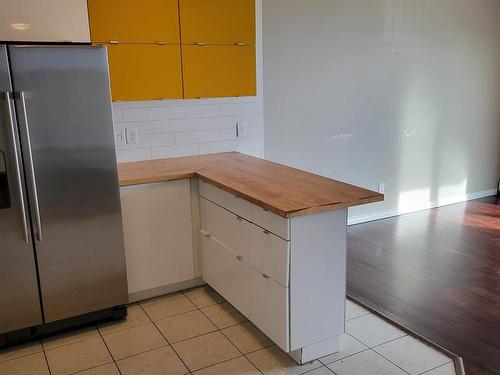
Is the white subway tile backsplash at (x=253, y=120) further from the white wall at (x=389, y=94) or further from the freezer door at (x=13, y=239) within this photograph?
the freezer door at (x=13, y=239)

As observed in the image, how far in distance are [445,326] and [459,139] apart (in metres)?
3.08

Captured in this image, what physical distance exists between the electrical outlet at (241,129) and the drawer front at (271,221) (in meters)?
1.39

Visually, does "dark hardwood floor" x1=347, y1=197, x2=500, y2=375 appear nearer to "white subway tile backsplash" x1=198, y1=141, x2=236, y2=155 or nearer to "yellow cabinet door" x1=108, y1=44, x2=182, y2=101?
"white subway tile backsplash" x1=198, y1=141, x2=236, y2=155

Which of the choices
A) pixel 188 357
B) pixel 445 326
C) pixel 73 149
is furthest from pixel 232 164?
pixel 445 326

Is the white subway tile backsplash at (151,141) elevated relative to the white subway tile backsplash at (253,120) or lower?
lower

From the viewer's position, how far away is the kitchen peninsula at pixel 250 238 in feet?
7.57

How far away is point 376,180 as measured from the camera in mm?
4801

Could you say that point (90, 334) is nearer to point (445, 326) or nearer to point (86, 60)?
point (86, 60)

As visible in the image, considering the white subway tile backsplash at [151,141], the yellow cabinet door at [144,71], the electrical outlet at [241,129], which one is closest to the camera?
the yellow cabinet door at [144,71]

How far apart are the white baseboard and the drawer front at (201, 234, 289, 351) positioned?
2.05 metres

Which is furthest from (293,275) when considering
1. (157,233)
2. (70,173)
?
(70,173)

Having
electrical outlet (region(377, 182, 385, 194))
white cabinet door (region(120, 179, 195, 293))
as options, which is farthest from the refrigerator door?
electrical outlet (region(377, 182, 385, 194))

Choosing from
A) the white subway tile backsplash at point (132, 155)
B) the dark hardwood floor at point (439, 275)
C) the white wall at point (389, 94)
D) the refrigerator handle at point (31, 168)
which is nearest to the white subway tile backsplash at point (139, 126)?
the white subway tile backsplash at point (132, 155)

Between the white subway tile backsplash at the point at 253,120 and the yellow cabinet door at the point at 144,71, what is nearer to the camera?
the yellow cabinet door at the point at 144,71
